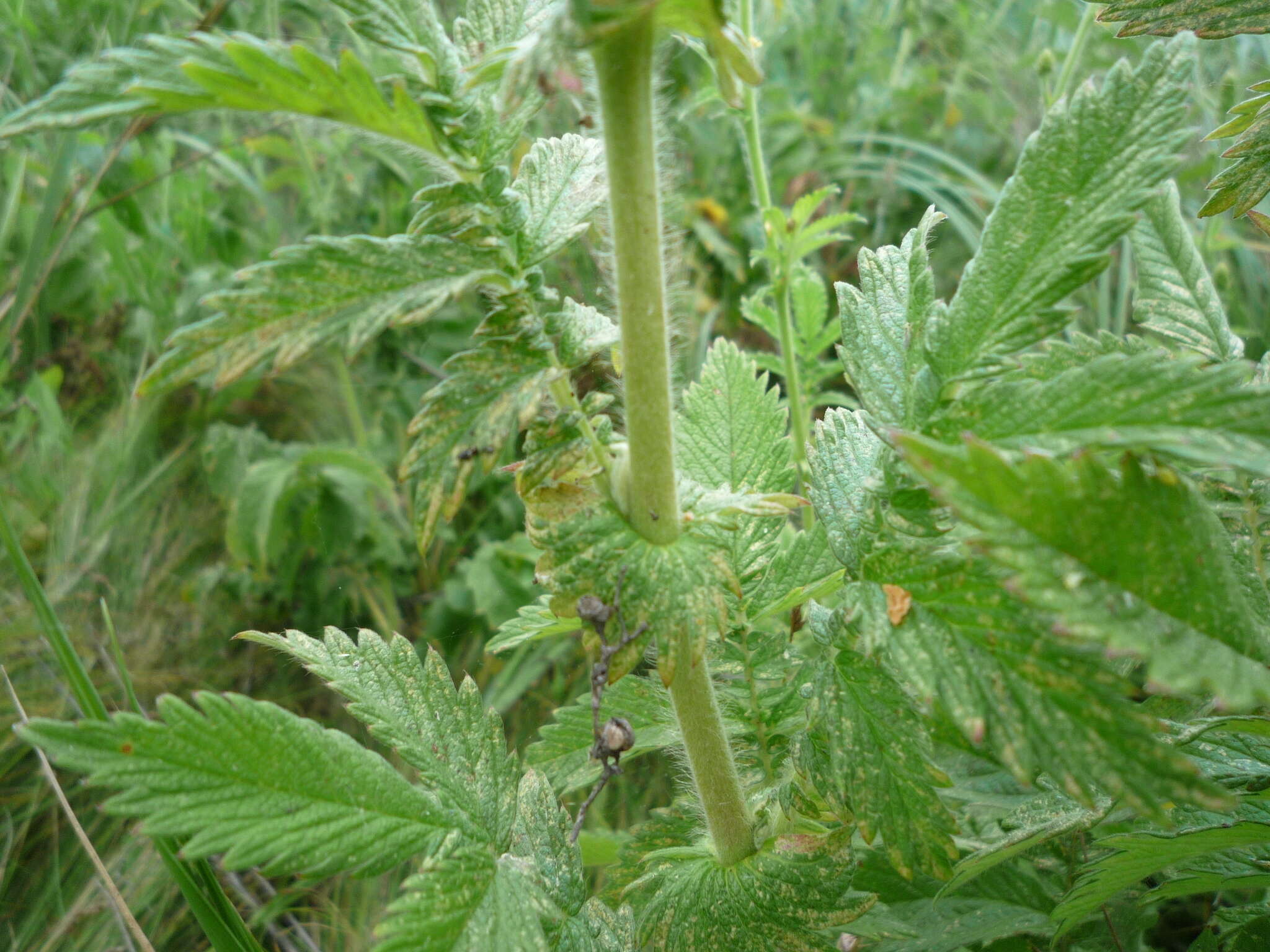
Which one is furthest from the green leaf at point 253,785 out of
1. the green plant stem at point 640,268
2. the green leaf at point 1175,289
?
the green leaf at point 1175,289

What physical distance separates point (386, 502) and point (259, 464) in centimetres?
43

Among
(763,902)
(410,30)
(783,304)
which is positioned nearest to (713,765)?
(763,902)

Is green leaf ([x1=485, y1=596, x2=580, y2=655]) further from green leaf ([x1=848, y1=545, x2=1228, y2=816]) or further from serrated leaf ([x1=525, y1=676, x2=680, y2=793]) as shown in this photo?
green leaf ([x1=848, y1=545, x2=1228, y2=816])

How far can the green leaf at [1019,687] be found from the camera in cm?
54

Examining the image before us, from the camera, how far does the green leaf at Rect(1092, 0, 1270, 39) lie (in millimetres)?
808

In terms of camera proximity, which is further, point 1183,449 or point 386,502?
point 386,502

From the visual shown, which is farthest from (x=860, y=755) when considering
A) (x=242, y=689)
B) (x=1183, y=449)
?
(x=242, y=689)

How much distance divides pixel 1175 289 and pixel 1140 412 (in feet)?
1.59

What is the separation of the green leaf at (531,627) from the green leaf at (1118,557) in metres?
0.37

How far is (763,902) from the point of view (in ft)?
2.50

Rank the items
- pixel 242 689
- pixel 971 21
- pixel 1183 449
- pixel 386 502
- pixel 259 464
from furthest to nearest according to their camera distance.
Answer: pixel 971 21 < pixel 386 502 < pixel 259 464 < pixel 242 689 < pixel 1183 449

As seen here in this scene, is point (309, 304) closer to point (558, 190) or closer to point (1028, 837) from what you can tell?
point (558, 190)

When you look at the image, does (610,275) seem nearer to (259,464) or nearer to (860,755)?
(860,755)

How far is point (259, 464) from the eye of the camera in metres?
2.09
